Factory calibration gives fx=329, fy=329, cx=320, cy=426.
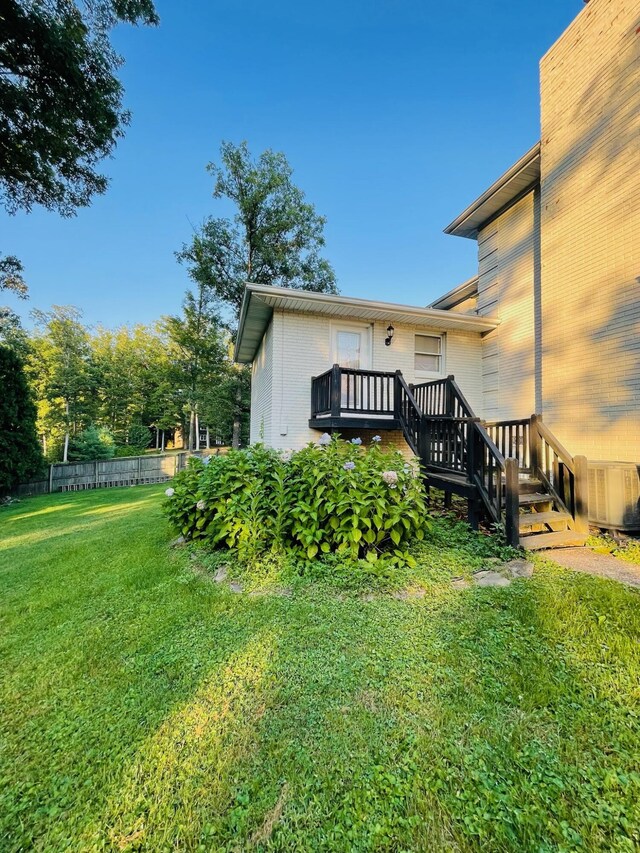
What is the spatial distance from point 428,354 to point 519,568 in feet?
21.6

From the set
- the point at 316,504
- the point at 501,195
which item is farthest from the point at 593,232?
the point at 316,504

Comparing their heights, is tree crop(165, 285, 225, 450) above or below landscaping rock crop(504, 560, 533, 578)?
above

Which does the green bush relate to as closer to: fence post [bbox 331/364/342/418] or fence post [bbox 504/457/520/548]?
fence post [bbox 504/457/520/548]

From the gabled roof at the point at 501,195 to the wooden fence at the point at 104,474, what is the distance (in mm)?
12290

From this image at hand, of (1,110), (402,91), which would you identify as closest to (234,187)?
(402,91)

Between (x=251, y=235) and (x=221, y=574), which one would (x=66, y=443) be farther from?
(x=221, y=574)

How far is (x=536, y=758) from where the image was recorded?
150 centimetres

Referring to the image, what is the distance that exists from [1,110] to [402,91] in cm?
1044

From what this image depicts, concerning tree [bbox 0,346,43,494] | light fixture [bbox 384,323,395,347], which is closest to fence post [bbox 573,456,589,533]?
light fixture [bbox 384,323,395,347]

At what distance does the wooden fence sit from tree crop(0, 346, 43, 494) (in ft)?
3.41

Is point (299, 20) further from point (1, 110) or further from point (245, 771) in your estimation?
point (245, 771)

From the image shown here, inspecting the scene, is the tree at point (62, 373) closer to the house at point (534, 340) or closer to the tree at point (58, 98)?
the tree at point (58, 98)

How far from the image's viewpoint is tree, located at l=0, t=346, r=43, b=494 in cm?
1202

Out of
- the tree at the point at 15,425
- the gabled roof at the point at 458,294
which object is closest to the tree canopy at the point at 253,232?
the gabled roof at the point at 458,294
